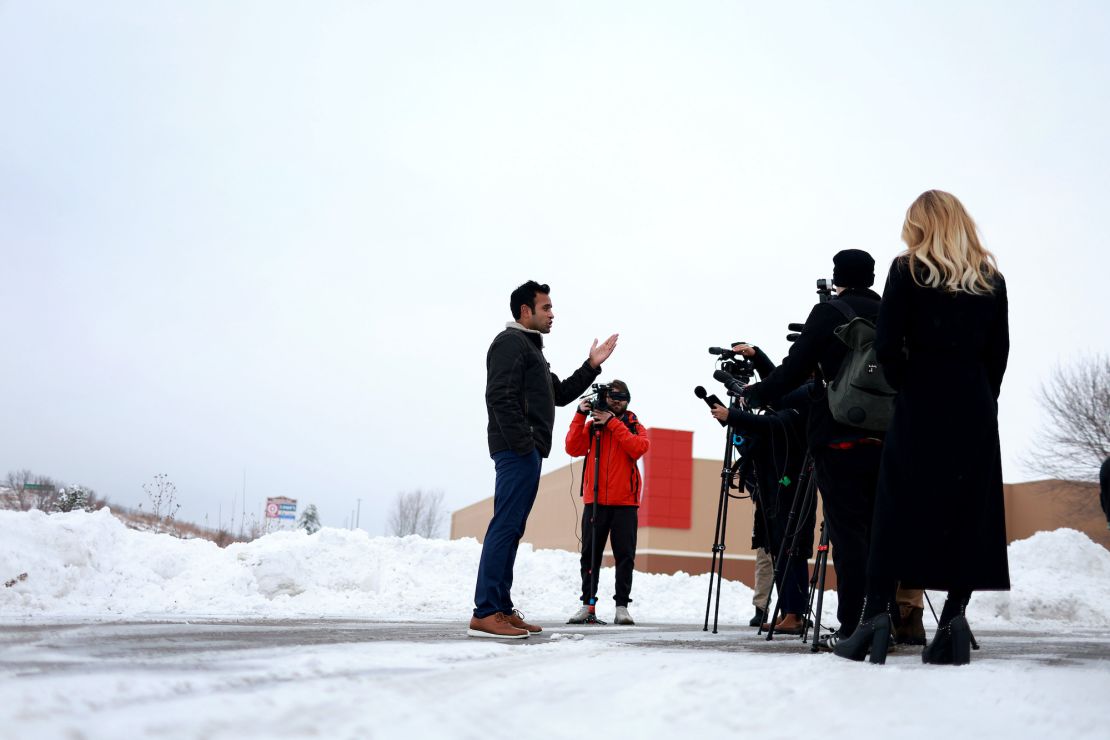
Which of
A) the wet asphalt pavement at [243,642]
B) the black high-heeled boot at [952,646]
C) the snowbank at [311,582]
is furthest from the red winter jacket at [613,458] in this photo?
the black high-heeled boot at [952,646]

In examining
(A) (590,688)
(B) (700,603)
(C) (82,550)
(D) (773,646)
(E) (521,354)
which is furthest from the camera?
(B) (700,603)

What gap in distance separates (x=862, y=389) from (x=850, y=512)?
64cm

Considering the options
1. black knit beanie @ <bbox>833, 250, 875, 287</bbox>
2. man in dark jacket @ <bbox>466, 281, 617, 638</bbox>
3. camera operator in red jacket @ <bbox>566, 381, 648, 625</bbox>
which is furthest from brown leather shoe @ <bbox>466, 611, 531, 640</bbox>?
camera operator in red jacket @ <bbox>566, 381, 648, 625</bbox>

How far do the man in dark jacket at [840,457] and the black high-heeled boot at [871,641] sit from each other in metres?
0.54

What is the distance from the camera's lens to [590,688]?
301 centimetres

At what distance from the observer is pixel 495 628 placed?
226 inches

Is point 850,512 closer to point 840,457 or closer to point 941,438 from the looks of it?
point 840,457

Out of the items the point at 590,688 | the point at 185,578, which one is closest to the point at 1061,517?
the point at 185,578

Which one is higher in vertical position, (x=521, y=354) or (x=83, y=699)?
(x=521, y=354)

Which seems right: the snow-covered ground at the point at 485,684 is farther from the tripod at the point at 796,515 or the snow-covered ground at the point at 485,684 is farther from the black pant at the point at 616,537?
the black pant at the point at 616,537

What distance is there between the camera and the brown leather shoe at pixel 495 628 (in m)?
5.70

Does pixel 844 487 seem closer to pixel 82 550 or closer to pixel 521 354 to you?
pixel 521 354

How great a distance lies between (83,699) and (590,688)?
1.44 m

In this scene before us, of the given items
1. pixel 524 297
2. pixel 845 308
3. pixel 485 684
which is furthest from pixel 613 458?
pixel 485 684
